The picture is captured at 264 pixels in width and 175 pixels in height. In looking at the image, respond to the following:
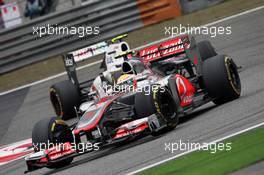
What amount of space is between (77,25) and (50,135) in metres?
12.2

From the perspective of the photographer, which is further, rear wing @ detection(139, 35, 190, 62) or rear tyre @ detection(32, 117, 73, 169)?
rear wing @ detection(139, 35, 190, 62)

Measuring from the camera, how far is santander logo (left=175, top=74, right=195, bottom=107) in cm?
1237

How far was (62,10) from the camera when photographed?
23703 mm

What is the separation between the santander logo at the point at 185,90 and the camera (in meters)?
12.4

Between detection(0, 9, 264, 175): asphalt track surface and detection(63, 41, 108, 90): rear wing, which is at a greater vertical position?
detection(63, 41, 108, 90): rear wing

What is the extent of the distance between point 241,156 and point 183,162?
0.81 m

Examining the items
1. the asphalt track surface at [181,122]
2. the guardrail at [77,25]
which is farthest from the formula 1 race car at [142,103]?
the guardrail at [77,25]

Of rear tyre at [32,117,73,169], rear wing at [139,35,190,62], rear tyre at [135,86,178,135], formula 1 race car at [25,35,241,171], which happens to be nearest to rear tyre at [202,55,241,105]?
formula 1 race car at [25,35,241,171]

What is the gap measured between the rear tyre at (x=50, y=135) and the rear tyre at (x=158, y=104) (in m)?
1.19

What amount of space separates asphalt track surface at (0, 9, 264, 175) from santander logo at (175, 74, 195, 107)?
316 mm

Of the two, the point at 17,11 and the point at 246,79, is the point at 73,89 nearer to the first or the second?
the point at 246,79

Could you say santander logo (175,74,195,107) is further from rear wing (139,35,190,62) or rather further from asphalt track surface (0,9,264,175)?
rear wing (139,35,190,62)

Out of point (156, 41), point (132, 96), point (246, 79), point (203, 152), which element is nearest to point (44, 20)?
point (156, 41)

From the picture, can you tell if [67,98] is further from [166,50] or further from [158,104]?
[158,104]
